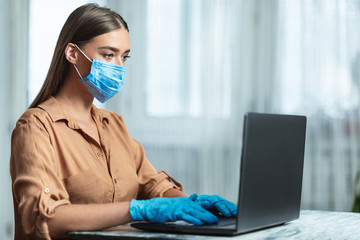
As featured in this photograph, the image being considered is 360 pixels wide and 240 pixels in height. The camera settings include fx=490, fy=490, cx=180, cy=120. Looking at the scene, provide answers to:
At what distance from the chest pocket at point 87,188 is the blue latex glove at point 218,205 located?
0.27 meters

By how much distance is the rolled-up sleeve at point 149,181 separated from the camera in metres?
1.59

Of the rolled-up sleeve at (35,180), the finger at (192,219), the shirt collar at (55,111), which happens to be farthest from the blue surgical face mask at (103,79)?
the finger at (192,219)

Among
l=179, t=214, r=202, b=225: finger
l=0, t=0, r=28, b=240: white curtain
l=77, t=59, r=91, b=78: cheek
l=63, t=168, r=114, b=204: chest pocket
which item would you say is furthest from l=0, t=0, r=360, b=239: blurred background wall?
l=179, t=214, r=202, b=225: finger

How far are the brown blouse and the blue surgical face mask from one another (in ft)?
0.26

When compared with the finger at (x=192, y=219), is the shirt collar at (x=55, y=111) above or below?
above

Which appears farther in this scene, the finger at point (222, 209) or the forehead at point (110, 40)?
the forehead at point (110, 40)

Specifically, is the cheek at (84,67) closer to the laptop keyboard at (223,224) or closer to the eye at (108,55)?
the eye at (108,55)

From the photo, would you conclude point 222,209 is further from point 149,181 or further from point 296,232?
point 149,181

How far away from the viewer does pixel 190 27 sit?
316cm

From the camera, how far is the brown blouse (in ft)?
3.80

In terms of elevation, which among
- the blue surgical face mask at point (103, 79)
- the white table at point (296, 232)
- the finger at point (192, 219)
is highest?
the blue surgical face mask at point (103, 79)

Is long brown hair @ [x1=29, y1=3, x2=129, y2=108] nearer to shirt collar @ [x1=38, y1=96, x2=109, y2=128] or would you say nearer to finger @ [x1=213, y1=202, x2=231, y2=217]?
shirt collar @ [x1=38, y1=96, x2=109, y2=128]

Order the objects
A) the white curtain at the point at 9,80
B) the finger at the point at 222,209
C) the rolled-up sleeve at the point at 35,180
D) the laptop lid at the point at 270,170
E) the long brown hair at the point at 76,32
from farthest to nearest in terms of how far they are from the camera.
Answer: the white curtain at the point at 9,80 → the long brown hair at the point at 76,32 → the finger at the point at 222,209 → the rolled-up sleeve at the point at 35,180 → the laptop lid at the point at 270,170

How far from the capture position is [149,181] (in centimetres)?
162
